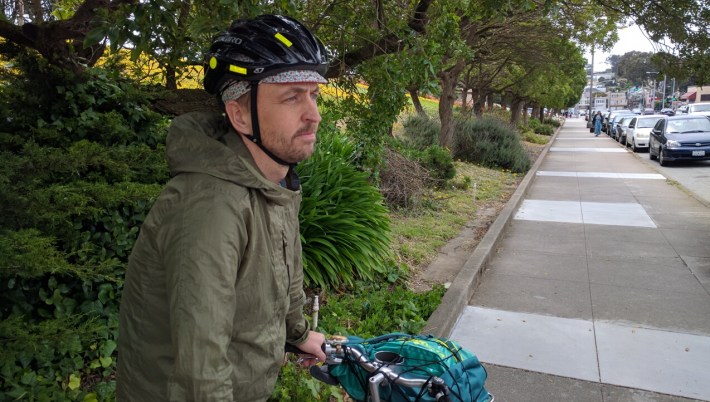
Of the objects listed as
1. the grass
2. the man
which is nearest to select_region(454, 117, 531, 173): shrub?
the grass

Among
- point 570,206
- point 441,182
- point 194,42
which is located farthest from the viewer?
point 441,182

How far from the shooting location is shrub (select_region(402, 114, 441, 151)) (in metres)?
15.2

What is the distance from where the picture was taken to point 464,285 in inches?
Result: 223

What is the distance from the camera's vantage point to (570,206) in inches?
430

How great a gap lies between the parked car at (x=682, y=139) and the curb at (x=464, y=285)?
1178 cm

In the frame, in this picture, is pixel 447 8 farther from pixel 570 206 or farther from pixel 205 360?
pixel 570 206

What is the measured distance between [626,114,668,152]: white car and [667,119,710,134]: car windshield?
2.95m

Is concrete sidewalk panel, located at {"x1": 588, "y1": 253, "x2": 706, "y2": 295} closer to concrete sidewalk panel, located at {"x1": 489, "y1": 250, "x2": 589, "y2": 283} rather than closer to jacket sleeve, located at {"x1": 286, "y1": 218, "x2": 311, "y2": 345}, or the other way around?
concrete sidewalk panel, located at {"x1": 489, "y1": 250, "x2": 589, "y2": 283}

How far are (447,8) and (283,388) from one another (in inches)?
146

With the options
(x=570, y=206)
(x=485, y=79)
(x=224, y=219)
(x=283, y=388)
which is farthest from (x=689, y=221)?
(x=485, y=79)

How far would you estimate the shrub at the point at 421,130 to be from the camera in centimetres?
1519

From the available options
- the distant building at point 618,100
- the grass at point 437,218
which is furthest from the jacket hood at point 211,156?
the distant building at point 618,100

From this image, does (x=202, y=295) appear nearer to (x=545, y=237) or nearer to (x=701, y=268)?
(x=701, y=268)

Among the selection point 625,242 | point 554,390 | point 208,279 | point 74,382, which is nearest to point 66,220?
point 74,382
